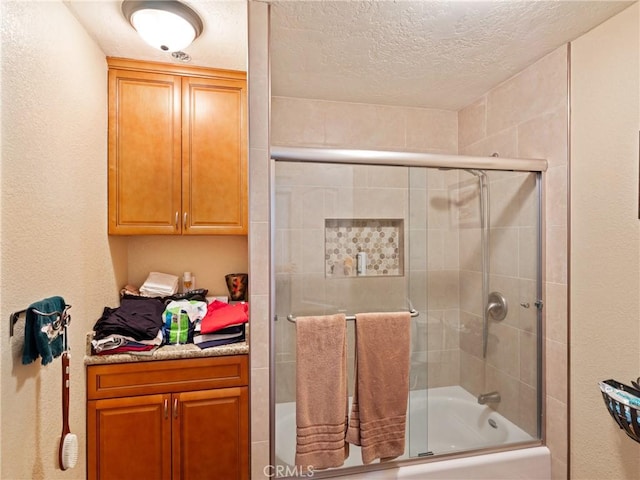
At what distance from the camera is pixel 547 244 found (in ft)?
5.23

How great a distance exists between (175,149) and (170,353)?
1.13 m

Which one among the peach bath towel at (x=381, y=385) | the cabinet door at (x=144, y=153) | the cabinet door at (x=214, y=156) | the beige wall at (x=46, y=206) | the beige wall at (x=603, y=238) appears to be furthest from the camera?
the cabinet door at (x=214, y=156)

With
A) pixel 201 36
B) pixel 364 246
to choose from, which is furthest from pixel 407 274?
pixel 201 36

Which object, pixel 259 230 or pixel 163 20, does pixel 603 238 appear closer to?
pixel 259 230

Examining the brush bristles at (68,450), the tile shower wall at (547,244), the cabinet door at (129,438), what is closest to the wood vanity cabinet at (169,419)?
the cabinet door at (129,438)

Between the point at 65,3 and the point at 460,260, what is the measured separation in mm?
2080

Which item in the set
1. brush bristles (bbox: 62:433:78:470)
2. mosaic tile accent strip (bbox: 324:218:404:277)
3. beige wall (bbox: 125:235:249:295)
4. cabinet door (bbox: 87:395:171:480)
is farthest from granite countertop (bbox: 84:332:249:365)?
mosaic tile accent strip (bbox: 324:218:404:277)

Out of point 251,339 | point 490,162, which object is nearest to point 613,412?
point 490,162

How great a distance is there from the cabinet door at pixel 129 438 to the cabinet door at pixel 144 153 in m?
0.89

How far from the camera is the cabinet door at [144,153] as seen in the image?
1.83 metres

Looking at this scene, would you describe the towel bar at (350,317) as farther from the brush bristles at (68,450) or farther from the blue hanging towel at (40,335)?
the brush bristles at (68,450)

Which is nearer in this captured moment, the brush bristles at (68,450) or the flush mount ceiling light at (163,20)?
the brush bristles at (68,450)

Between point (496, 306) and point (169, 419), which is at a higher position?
point (496, 306)

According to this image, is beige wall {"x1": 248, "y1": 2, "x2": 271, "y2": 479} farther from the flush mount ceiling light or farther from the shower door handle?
the shower door handle
